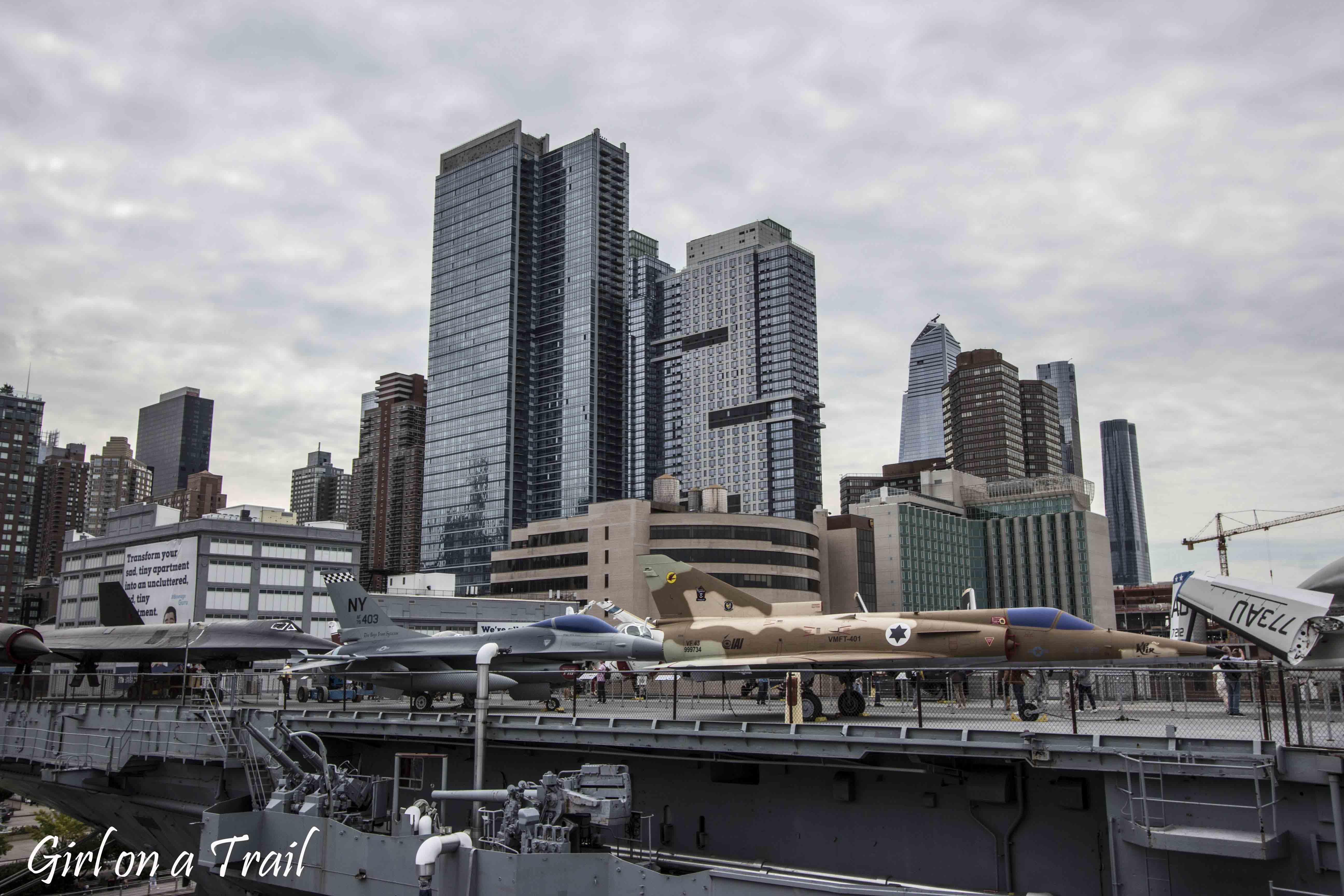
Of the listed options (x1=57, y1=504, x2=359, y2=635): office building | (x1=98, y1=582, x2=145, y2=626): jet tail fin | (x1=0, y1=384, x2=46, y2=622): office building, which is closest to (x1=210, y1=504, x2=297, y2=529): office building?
(x1=57, y1=504, x2=359, y2=635): office building

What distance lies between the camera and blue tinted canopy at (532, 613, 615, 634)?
1214 inches

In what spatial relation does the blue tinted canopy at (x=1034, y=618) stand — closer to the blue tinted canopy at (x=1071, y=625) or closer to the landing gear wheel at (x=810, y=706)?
the blue tinted canopy at (x=1071, y=625)

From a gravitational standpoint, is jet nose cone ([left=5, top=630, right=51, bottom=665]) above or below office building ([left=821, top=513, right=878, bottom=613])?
below

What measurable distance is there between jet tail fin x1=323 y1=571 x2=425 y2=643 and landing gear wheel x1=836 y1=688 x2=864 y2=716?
1842 cm

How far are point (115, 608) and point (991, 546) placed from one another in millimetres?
149133

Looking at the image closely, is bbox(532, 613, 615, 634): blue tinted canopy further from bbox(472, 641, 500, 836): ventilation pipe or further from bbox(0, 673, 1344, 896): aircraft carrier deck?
bbox(472, 641, 500, 836): ventilation pipe

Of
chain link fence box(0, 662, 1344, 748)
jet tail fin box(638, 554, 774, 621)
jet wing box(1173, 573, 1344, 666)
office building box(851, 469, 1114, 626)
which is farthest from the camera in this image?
office building box(851, 469, 1114, 626)

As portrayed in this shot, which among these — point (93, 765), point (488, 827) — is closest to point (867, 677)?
point (488, 827)

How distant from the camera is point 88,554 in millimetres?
92688

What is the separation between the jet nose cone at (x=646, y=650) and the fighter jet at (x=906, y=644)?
277cm

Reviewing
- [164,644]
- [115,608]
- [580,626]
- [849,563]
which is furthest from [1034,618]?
[849,563]

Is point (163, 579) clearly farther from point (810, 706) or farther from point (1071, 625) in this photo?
point (1071, 625)

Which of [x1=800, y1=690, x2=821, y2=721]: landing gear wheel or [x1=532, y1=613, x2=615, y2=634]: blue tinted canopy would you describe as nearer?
[x1=800, y1=690, x2=821, y2=721]: landing gear wheel

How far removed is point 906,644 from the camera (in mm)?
23516
